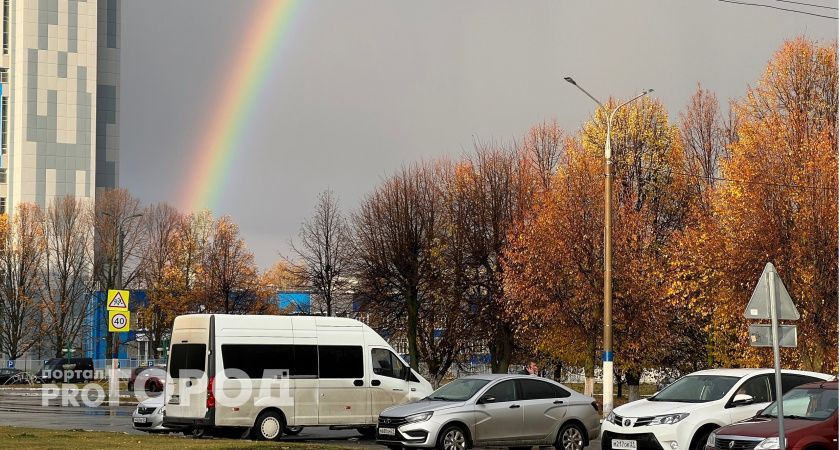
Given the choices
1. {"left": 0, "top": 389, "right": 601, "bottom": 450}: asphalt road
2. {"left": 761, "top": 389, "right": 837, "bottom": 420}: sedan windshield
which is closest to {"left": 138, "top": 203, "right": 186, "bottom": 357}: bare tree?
{"left": 0, "top": 389, "right": 601, "bottom": 450}: asphalt road

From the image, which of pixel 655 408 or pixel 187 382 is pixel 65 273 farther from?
pixel 655 408

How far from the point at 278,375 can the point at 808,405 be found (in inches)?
467

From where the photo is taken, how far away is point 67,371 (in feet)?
233

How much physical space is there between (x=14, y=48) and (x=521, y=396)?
293 feet

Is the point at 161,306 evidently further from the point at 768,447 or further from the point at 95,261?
the point at 768,447

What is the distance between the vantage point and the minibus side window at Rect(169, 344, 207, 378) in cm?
2450

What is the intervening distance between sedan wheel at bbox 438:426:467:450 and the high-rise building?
273 feet

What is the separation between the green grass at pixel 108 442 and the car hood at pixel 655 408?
5.40 metres

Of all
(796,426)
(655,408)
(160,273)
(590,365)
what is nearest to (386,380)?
(655,408)

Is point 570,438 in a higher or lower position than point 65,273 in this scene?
lower

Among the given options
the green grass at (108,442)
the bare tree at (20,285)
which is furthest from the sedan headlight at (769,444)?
the bare tree at (20,285)

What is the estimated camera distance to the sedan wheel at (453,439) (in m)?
21.1

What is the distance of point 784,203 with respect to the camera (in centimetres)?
3584

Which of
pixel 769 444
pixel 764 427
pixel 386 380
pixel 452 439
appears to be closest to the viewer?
pixel 769 444
